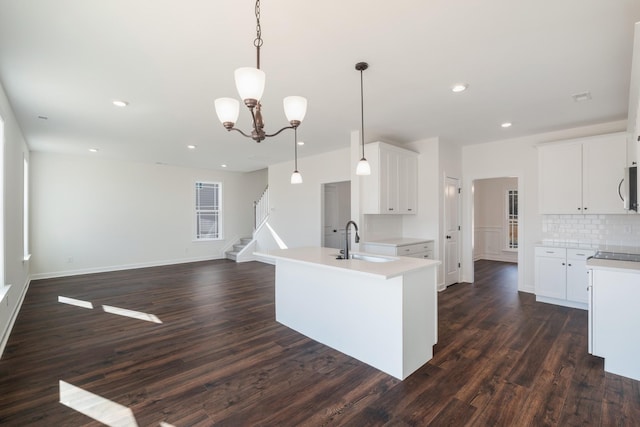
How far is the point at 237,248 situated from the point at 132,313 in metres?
5.02

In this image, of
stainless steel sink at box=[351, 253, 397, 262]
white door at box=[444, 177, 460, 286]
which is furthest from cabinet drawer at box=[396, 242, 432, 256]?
stainless steel sink at box=[351, 253, 397, 262]

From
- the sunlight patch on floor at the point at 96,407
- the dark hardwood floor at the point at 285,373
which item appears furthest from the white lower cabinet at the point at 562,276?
the sunlight patch on floor at the point at 96,407

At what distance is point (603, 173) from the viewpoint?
4238 millimetres

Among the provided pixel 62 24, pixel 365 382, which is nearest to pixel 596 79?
pixel 365 382

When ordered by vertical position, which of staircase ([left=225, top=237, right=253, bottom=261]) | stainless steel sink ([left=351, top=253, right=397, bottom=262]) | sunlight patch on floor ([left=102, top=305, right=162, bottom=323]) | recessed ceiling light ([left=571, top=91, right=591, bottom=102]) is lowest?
sunlight patch on floor ([left=102, top=305, right=162, bottom=323])

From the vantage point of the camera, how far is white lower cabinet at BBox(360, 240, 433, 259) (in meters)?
4.66

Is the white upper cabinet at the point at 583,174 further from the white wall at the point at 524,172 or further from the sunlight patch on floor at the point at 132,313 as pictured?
the sunlight patch on floor at the point at 132,313

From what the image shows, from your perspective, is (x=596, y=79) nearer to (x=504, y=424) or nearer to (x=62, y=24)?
(x=504, y=424)

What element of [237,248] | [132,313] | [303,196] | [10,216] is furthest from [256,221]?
[10,216]

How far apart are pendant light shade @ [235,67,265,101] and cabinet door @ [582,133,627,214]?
16.1 feet

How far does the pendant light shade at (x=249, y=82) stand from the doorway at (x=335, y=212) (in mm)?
5384

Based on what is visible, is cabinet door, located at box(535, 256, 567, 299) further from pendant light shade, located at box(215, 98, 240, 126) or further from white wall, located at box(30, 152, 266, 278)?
white wall, located at box(30, 152, 266, 278)

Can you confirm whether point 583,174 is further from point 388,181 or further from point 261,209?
point 261,209

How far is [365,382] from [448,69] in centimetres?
289
